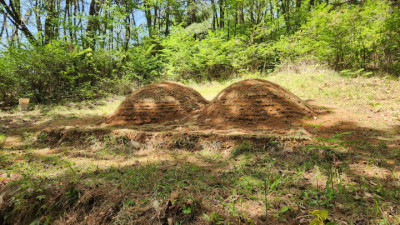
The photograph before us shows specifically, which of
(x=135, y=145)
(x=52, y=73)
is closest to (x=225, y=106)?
(x=135, y=145)

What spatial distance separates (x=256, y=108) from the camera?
410cm

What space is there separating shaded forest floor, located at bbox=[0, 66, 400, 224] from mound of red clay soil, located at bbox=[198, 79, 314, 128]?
1.29 ft

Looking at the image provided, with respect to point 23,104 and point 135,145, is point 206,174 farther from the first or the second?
point 23,104


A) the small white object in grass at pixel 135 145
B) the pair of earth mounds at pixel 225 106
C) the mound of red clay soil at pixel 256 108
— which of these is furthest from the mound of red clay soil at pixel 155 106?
the small white object in grass at pixel 135 145

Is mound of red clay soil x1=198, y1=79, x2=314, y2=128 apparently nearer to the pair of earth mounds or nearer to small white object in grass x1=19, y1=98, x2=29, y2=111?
the pair of earth mounds

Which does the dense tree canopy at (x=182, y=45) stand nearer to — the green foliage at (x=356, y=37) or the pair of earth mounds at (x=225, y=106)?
the green foliage at (x=356, y=37)

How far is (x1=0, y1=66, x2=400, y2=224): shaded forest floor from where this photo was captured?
154 cm

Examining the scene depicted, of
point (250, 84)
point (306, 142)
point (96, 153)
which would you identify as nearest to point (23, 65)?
point (96, 153)

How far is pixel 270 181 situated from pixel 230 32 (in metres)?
14.9

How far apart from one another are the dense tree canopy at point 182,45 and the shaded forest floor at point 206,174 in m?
4.79

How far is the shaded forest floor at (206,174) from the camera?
1.54 metres

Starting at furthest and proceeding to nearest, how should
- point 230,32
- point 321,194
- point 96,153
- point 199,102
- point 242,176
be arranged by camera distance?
1. point 230,32
2. point 199,102
3. point 96,153
4. point 242,176
5. point 321,194

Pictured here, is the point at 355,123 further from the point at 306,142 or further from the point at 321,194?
the point at 321,194

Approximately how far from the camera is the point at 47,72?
8.32 m
